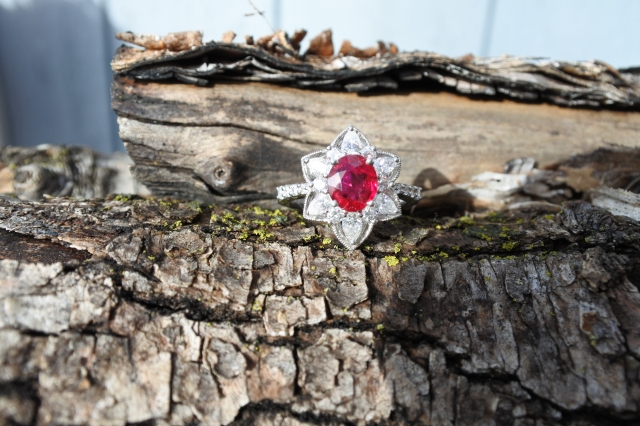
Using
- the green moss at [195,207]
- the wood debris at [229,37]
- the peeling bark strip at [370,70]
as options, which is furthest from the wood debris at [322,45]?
the green moss at [195,207]

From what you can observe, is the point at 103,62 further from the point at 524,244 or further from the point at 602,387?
the point at 602,387

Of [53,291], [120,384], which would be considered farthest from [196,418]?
[53,291]

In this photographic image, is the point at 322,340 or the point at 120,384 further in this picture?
the point at 322,340

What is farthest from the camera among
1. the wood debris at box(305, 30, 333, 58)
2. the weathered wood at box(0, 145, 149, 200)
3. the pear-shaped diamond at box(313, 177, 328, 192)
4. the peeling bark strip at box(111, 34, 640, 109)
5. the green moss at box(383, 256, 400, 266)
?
the weathered wood at box(0, 145, 149, 200)

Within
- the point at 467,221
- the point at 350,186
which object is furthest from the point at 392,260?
the point at 467,221

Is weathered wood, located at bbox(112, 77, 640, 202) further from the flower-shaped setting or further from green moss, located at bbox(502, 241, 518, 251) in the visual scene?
green moss, located at bbox(502, 241, 518, 251)

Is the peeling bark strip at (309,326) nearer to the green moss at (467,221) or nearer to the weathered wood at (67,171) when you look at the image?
the green moss at (467,221)

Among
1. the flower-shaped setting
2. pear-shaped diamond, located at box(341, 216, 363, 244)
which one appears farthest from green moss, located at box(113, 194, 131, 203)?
pear-shaped diamond, located at box(341, 216, 363, 244)

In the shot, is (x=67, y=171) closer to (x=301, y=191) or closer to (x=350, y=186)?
(x=301, y=191)
